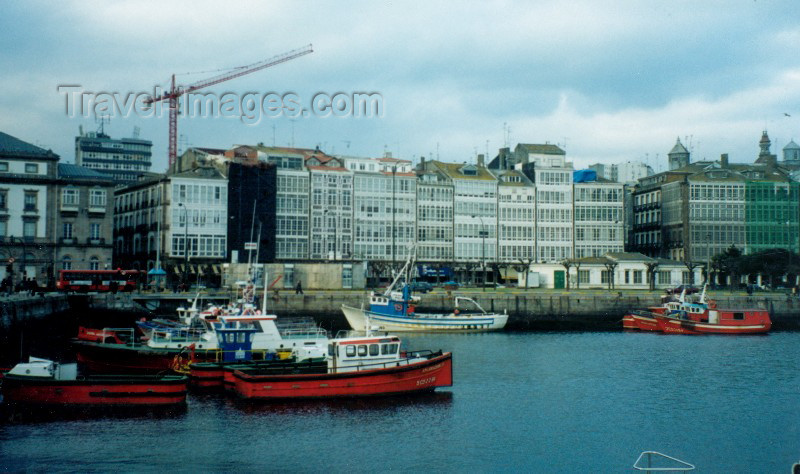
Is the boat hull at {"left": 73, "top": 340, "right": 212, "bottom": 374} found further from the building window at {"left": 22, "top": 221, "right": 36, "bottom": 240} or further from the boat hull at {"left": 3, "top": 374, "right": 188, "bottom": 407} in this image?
the building window at {"left": 22, "top": 221, "right": 36, "bottom": 240}

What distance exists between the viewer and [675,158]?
154625 millimetres

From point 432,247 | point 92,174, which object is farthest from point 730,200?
point 92,174

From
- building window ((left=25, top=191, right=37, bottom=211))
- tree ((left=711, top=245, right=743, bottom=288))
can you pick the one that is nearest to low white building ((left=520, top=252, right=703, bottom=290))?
tree ((left=711, top=245, right=743, bottom=288))

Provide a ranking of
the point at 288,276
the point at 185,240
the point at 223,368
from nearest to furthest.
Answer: the point at 223,368 < the point at 185,240 < the point at 288,276

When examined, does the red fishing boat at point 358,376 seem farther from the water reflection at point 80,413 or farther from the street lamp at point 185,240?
the street lamp at point 185,240

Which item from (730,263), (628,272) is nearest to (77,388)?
(628,272)

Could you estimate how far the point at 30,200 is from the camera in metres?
97.2

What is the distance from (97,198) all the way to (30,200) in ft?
24.5

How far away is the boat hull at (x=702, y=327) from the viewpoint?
84125mm

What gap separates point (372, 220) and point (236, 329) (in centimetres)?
7061

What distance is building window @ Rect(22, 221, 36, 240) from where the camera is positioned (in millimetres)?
96500

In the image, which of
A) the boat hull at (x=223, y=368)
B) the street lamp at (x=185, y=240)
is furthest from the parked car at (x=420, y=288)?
the boat hull at (x=223, y=368)

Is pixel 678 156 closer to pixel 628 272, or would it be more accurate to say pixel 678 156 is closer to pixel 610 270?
pixel 628 272

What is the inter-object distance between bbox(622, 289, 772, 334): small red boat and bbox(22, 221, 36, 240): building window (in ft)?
214
